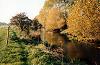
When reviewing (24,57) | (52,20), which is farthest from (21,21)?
(24,57)

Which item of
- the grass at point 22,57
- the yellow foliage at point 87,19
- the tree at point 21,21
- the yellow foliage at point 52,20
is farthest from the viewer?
the yellow foliage at point 52,20

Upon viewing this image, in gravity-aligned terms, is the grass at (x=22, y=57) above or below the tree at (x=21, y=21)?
below

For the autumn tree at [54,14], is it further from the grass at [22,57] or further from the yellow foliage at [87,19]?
the grass at [22,57]

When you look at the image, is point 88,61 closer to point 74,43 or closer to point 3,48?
point 3,48

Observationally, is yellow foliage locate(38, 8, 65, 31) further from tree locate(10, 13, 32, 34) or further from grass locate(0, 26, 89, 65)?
grass locate(0, 26, 89, 65)

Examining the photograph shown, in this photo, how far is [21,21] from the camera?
68000 millimetres

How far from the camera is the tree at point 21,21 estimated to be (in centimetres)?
6720

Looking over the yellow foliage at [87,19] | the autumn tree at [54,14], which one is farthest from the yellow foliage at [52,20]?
the yellow foliage at [87,19]

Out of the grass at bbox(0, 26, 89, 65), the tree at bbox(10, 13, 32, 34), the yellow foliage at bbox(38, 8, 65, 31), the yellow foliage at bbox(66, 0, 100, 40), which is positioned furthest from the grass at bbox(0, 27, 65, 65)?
the yellow foliage at bbox(38, 8, 65, 31)

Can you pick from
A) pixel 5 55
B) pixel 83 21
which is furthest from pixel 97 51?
pixel 5 55

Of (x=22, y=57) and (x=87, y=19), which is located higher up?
(x=87, y=19)

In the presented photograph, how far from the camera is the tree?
67.2 m

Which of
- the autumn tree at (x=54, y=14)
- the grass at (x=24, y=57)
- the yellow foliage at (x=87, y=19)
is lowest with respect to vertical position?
the grass at (x=24, y=57)

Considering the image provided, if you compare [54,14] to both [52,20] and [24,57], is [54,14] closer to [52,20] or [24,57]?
[52,20]
